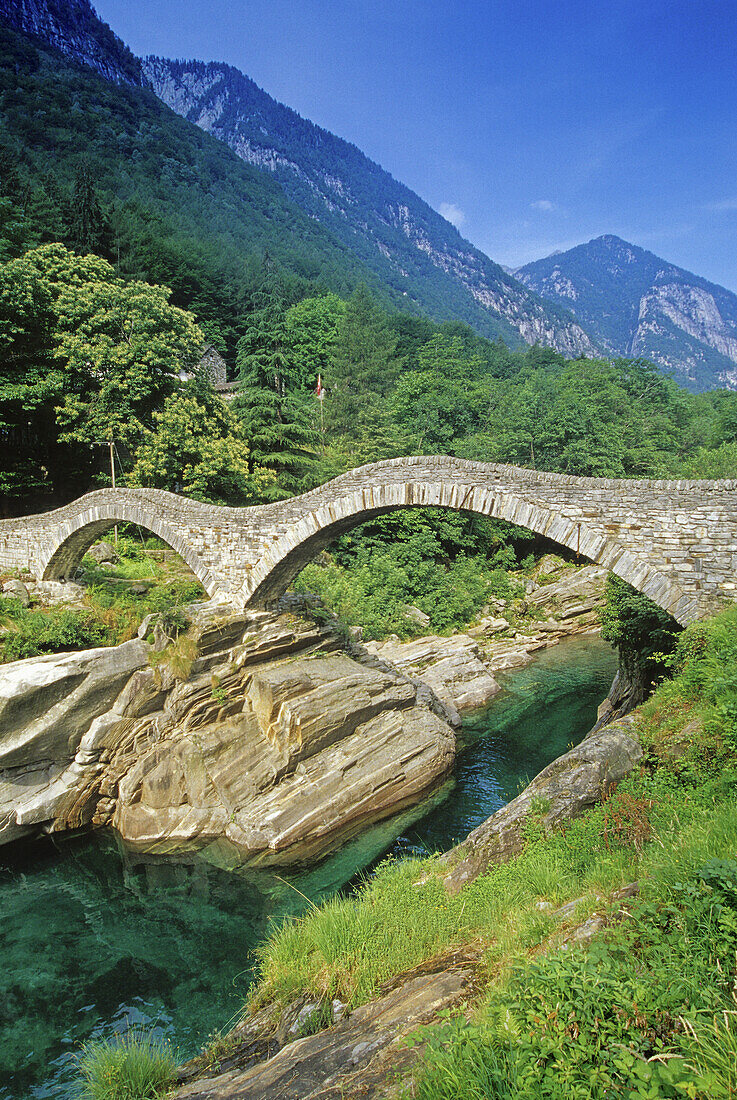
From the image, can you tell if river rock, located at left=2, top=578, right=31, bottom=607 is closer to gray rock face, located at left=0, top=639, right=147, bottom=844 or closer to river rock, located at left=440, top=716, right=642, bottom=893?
gray rock face, located at left=0, top=639, right=147, bottom=844

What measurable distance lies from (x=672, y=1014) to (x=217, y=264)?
53.9 m

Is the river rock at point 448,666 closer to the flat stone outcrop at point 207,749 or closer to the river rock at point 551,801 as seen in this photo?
the flat stone outcrop at point 207,749

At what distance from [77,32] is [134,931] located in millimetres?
131353

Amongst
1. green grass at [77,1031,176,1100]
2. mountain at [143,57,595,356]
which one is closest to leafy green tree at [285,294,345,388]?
green grass at [77,1031,176,1100]

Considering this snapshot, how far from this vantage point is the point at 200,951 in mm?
7914

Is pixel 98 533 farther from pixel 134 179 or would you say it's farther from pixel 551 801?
pixel 134 179

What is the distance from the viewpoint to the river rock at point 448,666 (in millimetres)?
17094

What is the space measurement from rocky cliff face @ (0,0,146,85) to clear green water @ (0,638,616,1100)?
11180 cm

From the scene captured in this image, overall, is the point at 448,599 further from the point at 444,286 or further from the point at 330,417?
the point at 444,286

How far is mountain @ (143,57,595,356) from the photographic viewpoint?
119m

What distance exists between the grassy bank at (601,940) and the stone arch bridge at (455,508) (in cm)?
151

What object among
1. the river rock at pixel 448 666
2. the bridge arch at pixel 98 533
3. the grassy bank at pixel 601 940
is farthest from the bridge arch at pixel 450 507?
the river rock at pixel 448 666

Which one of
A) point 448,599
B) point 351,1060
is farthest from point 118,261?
point 351,1060

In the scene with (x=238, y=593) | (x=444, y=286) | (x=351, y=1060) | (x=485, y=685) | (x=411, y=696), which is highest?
(x=444, y=286)
